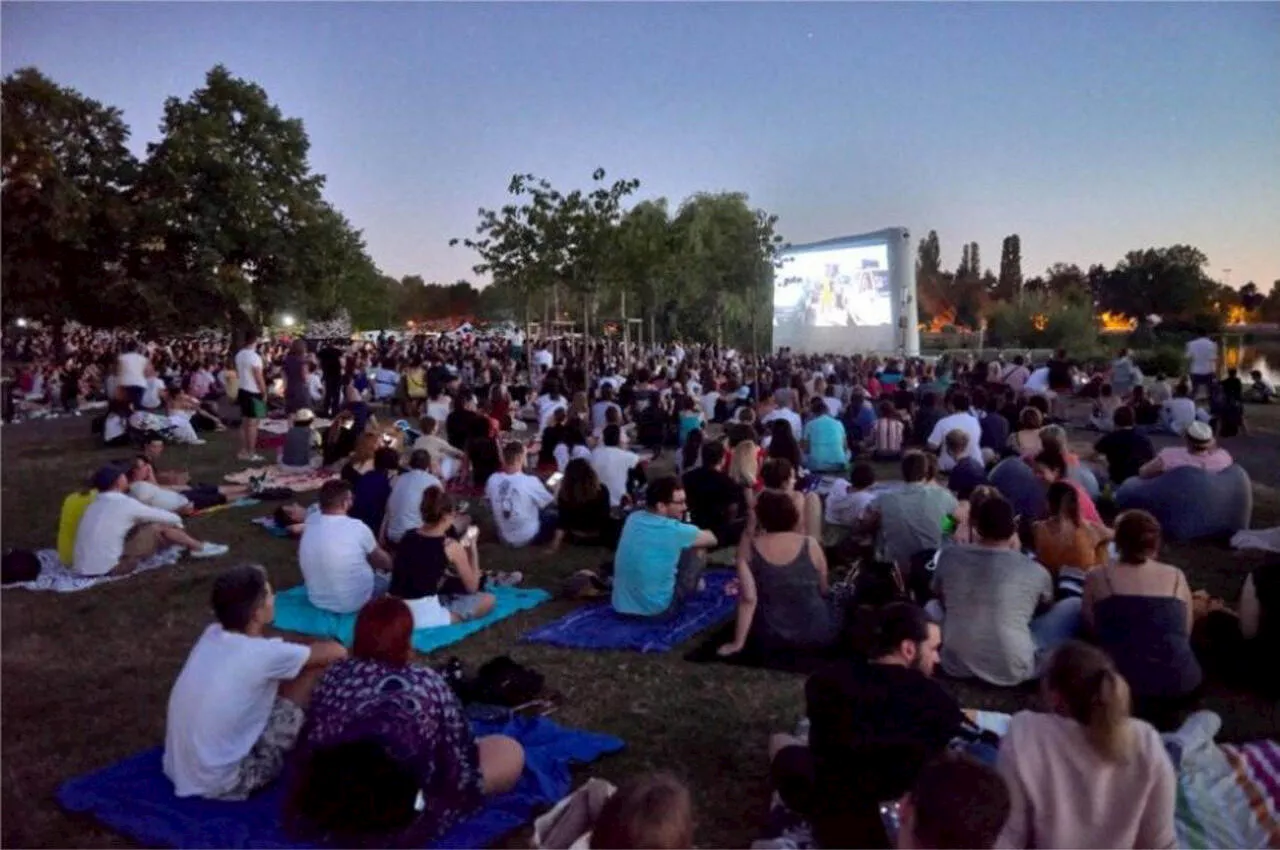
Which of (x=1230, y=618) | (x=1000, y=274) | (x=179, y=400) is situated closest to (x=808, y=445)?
(x=1230, y=618)

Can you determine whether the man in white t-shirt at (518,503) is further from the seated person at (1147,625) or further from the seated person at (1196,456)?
the seated person at (1196,456)

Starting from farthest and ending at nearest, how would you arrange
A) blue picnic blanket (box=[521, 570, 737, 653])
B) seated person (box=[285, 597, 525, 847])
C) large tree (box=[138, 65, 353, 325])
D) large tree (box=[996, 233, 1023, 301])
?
large tree (box=[996, 233, 1023, 301]) → large tree (box=[138, 65, 353, 325]) → blue picnic blanket (box=[521, 570, 737, 653]) → seated person (box=[285, 597, 525, 847])

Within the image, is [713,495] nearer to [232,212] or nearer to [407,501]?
[407,501]

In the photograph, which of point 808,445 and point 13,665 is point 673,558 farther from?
point 808,445

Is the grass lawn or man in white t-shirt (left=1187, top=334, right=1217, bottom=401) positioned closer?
the grass lawn

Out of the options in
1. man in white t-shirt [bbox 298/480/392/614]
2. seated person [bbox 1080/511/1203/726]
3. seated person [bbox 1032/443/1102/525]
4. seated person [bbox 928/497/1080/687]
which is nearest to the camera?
seated person [bbox 1080/511/1203/726]

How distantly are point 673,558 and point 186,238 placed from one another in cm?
2824

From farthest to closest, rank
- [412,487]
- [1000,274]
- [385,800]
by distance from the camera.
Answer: [1000,274], [412,487], [385,800]

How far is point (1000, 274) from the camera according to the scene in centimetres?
9006

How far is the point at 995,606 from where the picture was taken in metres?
5.25

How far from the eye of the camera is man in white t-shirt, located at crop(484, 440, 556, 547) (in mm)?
8922

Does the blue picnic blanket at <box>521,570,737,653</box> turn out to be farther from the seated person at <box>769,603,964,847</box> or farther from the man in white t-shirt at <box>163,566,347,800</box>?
the seated person at <box>769,603,964,847</box>

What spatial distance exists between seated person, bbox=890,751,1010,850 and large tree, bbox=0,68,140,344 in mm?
28036

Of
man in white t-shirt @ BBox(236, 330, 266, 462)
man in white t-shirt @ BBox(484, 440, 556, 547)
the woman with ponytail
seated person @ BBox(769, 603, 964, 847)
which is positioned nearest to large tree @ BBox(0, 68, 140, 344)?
man in white t-shirt @ BBox(236, 330, 266, 462)
